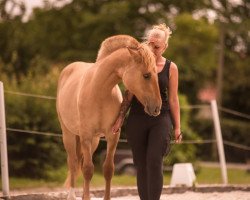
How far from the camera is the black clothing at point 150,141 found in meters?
5.71

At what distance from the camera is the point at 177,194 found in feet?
28.6

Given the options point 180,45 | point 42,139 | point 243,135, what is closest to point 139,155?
point 42,139

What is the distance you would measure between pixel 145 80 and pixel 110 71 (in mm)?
783

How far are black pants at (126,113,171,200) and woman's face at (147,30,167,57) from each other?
0.58 metres

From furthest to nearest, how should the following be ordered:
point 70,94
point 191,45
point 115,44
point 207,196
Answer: point 191,45 → point 207,196 → point 70,94 → point 115,44

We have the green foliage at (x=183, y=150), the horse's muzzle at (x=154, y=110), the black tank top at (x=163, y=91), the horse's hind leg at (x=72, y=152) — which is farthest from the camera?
the green foliage at (x=183, y=150)

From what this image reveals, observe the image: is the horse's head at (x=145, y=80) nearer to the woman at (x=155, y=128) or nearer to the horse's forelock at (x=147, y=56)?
the horse's forelock at (x=147, y=56)

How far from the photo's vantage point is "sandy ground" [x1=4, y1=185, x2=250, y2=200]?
25.9ft

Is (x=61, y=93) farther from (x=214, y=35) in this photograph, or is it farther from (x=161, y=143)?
(x=214, y=35)

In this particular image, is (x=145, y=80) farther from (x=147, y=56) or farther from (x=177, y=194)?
(x=177, y=194)

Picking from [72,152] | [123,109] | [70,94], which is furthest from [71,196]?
[123,109]

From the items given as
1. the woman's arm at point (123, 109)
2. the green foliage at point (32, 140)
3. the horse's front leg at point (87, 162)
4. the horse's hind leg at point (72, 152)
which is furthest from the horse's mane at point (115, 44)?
the green foliage at point (32, 140)

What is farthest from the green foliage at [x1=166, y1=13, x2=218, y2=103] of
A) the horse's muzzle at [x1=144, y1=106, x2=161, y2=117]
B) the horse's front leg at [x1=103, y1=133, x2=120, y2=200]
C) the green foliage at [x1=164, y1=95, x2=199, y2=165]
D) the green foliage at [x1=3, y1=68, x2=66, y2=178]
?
the horse's muzzle at [x1=144, y1=106, x2=161, y2=117]

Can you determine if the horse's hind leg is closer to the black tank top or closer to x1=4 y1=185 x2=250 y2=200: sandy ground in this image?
x1=4 y1=185 x2=250 y2=200: sandy ground
